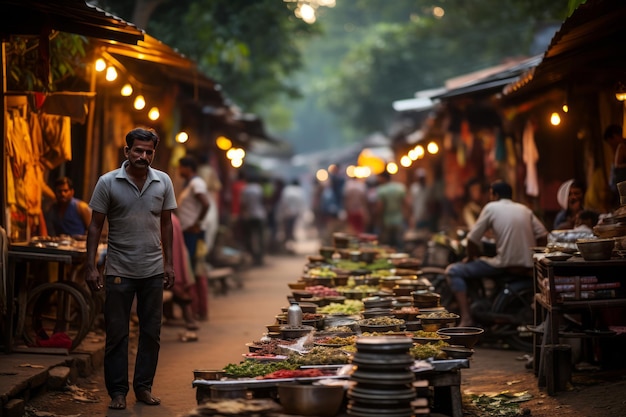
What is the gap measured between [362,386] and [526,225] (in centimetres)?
611

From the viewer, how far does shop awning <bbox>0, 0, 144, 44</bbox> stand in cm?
853

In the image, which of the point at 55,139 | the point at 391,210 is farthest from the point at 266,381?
the point at 391,210

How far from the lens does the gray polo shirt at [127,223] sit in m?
8.14

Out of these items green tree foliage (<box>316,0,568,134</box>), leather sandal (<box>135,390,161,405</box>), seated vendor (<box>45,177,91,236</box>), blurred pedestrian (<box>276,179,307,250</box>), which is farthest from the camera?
green tree foliage (<box>316,0,568,134</box>)

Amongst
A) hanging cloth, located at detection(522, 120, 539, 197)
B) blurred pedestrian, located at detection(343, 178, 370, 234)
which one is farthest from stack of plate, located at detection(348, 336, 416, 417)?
blurred pedestrian, located at detection(343, 178, 370, 234)

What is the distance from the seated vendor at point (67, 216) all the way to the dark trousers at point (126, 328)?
145 inches

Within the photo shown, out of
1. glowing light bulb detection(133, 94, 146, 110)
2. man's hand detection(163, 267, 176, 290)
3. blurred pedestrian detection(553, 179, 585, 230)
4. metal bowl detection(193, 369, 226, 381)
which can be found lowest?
metal bowl detection(193, 369, 226, 381)

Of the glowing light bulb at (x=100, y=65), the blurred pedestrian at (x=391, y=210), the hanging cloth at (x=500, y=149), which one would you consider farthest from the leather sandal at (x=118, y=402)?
the blurred pedestrian at (x=391, y=210)

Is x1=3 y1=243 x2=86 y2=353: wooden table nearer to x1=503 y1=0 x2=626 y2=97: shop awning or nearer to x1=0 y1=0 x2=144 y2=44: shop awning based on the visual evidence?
x1=0 y1=0 x2=144 y2=44: shop awning

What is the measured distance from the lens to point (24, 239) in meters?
11.0

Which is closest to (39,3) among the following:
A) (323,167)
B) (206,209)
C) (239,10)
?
(206,209)

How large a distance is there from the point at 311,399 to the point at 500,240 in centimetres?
614

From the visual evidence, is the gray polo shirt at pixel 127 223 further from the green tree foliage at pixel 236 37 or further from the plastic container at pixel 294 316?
the green tree foliage at pixel 236 37

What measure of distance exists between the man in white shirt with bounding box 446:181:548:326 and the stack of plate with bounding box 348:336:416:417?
5741mm
